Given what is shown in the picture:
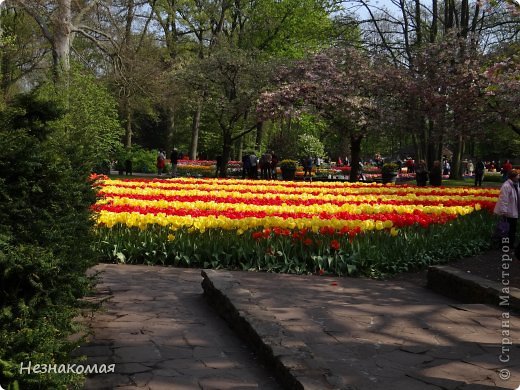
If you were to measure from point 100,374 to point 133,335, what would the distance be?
2.94ft

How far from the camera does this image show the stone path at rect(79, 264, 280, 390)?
12.0ft

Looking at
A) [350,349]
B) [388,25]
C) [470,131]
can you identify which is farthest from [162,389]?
[388,25]

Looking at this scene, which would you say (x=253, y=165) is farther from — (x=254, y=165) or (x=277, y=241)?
(x=277, y=241)

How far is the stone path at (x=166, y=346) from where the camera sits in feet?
12.0

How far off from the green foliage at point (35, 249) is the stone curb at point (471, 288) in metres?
4.22

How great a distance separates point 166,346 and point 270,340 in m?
0.87

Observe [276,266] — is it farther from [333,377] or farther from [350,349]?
[333,377]

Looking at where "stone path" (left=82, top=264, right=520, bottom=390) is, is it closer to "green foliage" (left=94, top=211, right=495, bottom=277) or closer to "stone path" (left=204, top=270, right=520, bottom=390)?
"stone path" (left=204, top=270, right=520, bottom=390)

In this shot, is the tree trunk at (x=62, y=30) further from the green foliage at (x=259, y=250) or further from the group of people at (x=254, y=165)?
the green foliage at (x=259, y=250)

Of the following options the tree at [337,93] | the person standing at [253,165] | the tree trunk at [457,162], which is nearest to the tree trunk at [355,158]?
the tree at [337,93]

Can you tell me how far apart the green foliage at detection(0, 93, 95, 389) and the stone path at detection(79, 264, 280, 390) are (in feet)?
2.26

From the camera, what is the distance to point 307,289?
22.2 feet

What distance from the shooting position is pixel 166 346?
4336 millimetres

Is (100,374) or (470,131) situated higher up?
(470,131)
